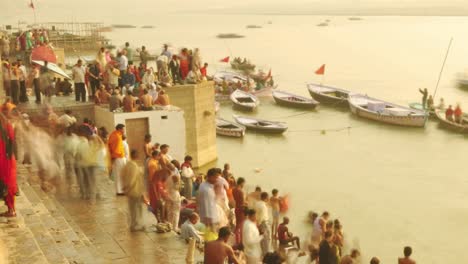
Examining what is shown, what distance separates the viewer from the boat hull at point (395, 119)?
3431cm

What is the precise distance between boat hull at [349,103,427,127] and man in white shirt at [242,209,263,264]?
27432 millimetres

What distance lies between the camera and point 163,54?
19109 mm

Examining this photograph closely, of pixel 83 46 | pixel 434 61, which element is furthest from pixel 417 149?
pixel 434 61

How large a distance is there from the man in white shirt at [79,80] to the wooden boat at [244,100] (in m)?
20.9

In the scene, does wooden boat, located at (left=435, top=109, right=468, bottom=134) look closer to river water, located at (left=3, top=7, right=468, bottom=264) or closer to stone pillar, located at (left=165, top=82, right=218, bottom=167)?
river water, located at (left=3, top=7, right=468, bottom=264)

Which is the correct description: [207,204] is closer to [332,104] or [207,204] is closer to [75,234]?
[75,234]

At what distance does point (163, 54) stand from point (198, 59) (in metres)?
1.13

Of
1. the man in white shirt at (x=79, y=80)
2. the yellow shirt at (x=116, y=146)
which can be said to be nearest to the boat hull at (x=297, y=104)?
the man in white shirt at (x=79, y=80)

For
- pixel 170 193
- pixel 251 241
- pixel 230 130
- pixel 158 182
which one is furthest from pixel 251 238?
pixel 230 130

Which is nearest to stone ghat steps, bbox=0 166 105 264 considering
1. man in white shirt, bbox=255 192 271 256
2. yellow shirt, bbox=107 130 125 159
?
yellow shirt, bbox=107 130 125 159

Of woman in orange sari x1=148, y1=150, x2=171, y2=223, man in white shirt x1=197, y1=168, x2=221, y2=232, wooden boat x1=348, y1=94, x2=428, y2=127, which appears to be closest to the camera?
man in white shirt x1=197, y1=168, x2=221, y2=232

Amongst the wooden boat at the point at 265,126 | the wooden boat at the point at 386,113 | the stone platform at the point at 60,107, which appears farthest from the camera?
the wooden boat at the point at 386,113

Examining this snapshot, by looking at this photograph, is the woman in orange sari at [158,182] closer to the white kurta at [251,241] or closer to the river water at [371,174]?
the white kurta at [251,241]

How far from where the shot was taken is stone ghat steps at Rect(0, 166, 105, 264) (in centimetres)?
712
